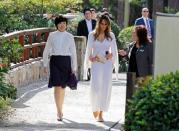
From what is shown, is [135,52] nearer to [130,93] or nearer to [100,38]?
[100,38]

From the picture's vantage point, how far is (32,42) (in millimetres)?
20328

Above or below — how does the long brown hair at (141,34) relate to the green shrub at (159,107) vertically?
above

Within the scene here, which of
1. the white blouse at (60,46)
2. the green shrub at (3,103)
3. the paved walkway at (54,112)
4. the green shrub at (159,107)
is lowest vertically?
the paved walkway at (54,112)

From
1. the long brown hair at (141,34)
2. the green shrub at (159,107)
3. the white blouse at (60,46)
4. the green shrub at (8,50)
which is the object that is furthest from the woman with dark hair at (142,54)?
the green shrub at (159,107)

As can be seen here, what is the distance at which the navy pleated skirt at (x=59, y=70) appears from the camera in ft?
44.3

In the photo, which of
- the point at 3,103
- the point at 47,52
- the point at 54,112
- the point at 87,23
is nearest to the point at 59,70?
the point at 47,52

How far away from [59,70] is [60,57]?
22 centimetres

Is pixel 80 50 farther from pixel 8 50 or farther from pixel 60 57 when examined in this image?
pixel 60 57

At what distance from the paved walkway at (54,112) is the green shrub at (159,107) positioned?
3730 mm

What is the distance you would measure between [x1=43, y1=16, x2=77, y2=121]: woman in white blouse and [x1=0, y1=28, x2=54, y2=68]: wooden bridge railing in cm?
407

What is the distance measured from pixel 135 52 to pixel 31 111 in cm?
243

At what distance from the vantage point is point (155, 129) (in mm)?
8086

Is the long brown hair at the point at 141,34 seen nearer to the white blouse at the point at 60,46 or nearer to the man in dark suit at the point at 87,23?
the white blouse at the point at 60,46

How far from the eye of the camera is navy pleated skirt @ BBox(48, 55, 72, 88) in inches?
532
